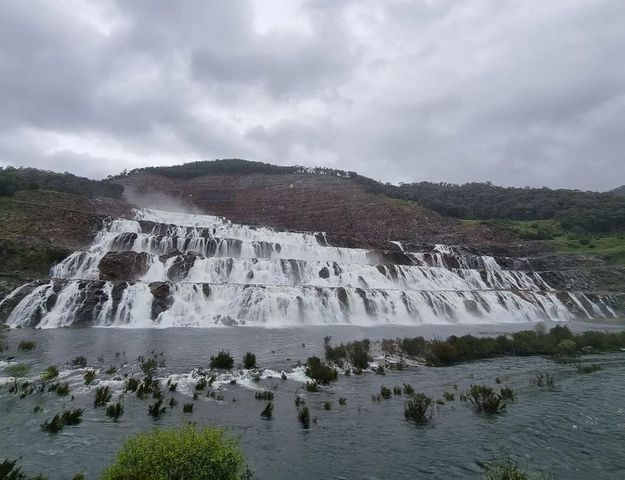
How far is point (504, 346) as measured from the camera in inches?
902

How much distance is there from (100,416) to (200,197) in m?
109

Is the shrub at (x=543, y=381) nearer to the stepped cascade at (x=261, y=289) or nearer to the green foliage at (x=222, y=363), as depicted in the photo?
the green foliage at (x=222, y=363)

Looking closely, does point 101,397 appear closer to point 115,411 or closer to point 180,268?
Answer: point 115,411

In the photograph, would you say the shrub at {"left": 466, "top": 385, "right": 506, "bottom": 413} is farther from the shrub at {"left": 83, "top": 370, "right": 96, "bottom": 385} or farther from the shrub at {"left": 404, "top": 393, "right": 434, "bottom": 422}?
the shrub at {"left": 83, "top": 370, "right": 96, "bottom": 385}

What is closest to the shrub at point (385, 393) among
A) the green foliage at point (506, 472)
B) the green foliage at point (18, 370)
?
the green foliage at point (506, 472)

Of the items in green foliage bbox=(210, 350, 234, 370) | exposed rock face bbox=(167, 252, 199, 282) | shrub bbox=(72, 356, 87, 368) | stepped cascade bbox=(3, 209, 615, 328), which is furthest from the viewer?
exposed rock face bbox=(167, 252, 199, 282)

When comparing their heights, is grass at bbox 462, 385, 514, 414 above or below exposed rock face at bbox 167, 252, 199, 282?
below

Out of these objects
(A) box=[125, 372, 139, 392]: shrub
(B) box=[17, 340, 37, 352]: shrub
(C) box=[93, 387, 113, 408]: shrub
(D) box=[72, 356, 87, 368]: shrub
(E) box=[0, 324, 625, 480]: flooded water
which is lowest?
(E) box=[0, 324, 625, 480]: flooded water

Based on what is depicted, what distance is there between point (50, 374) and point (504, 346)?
21.1 meters

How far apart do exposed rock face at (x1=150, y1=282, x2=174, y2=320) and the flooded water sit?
13.5 metres

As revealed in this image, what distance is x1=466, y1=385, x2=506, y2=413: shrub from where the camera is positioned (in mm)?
12555

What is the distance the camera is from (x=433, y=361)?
1984cm

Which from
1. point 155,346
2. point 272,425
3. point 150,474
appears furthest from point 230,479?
point 155,346

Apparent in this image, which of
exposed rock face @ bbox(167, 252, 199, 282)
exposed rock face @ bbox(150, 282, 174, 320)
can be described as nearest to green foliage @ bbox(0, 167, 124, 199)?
exposed rock face @ bbox(167, 252, 199, 282)
